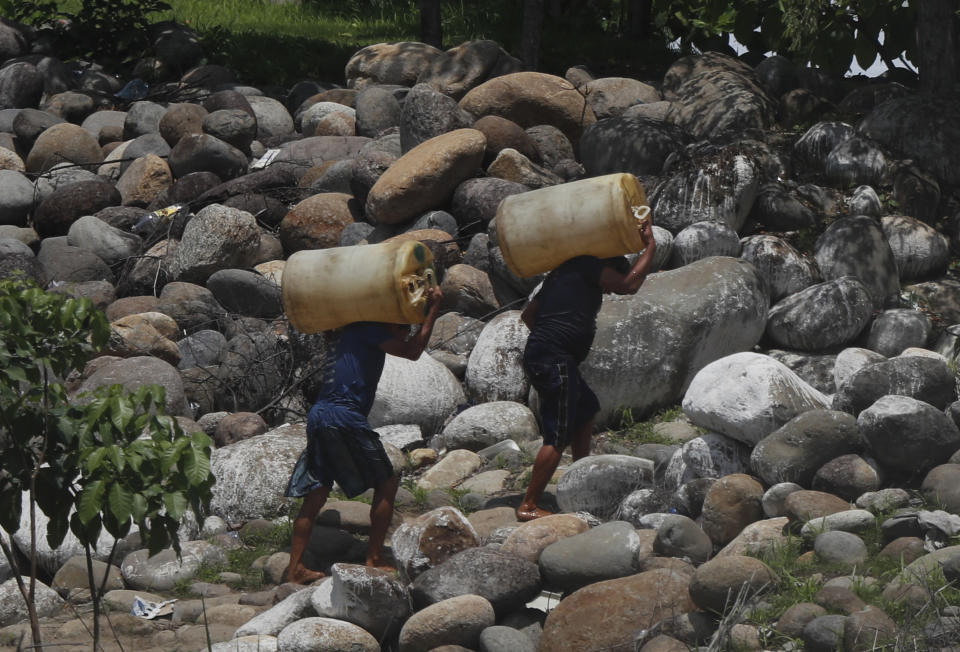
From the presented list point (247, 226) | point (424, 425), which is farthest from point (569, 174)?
point (424, 425)

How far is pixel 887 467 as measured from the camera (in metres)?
6.50

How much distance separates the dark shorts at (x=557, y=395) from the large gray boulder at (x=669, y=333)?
1.57 meters

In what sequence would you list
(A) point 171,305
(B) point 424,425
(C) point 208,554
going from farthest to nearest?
(A) point 171,305 < (B) point 424,425 < (C) point 208,554

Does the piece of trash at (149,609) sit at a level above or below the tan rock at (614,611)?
below

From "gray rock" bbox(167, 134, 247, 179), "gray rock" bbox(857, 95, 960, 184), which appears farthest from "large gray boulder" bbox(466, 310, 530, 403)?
"gray rock" bbox(167, 134, 247, 179)

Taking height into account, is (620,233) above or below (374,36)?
above

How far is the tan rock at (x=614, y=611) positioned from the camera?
5.05 m

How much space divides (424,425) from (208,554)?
256cm

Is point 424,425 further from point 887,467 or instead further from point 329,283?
point 887,467

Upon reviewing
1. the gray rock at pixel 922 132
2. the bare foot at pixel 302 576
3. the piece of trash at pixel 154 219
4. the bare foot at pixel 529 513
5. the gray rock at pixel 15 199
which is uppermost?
the gray rock at pixel 922 132

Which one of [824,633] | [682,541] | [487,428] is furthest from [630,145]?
[824,633]

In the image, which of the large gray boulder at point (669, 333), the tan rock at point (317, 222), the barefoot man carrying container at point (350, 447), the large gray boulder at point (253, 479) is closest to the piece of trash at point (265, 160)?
the tan rock at point (317, 222)

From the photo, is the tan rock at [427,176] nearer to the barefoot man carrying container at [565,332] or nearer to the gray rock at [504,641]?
the barefoot man carrying container at [565,332]

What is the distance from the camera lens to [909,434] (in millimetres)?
6340
